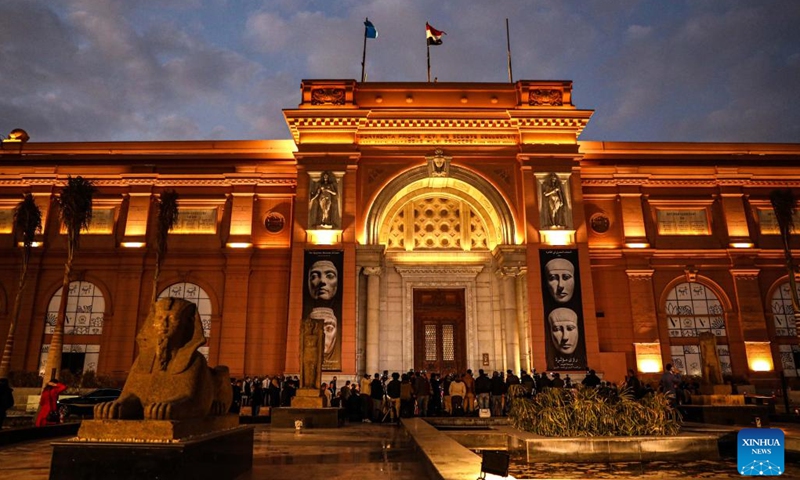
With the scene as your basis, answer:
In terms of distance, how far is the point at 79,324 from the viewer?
84.5 feet

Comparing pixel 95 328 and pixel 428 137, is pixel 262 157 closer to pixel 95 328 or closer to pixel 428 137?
pixel 428 137

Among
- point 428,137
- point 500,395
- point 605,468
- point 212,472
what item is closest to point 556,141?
point 428,137

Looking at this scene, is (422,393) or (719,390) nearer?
(719,390)

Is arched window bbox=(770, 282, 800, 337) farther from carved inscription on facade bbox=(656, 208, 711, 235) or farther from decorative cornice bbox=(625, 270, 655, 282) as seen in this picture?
decorative cornice bbox=(625, 270, 655, 282)

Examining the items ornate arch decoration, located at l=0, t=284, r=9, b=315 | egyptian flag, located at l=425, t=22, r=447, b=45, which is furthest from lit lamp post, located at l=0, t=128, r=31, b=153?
egyptian flag, located at l=425, t=22, r=447, b=45

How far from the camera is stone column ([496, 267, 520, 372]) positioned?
2383cm

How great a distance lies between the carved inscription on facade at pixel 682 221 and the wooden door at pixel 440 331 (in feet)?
33.7

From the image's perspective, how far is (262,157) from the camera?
28.0 meters

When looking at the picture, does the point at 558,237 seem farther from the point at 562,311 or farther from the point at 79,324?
the point at 79,324

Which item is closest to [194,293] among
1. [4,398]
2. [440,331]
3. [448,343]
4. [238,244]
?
[238,244]

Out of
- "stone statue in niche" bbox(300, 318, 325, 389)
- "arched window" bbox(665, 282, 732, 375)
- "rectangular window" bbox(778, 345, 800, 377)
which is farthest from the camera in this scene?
"arched window" bbox(665, 282, 732, 375)

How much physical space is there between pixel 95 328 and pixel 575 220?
21904 millimetres

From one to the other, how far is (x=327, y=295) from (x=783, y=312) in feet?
67.5

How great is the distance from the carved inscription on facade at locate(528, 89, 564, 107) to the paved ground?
18.8m
